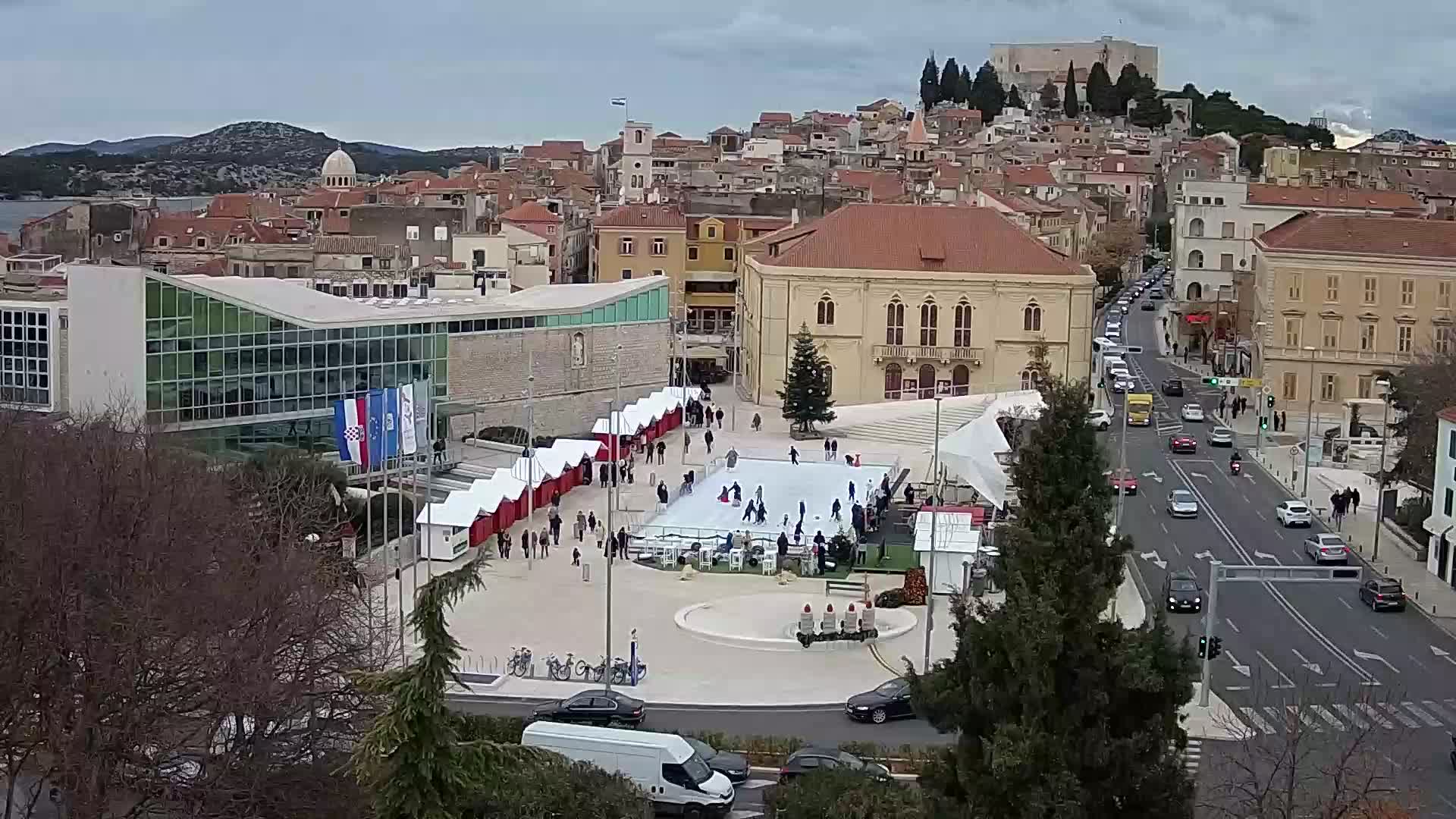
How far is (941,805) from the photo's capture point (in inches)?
600

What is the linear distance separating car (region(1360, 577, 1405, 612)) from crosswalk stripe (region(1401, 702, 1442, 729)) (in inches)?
253

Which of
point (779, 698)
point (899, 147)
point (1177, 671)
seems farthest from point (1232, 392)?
point (899, 147)

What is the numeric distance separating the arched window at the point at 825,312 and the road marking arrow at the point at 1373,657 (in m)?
31.1

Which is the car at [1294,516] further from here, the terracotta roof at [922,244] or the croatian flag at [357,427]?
the croatian flag at [357,427]

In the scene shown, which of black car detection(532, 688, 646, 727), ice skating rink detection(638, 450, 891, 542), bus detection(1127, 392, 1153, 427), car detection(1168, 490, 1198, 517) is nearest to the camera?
black car detection(532, 688, 646, 727)

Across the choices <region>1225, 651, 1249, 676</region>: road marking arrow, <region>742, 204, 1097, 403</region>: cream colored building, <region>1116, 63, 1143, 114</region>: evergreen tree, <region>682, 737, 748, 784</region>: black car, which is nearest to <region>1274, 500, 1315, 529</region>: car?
<region>1225, 651, 1249, 676</region>: road marking arrow

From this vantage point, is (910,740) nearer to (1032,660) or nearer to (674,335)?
(1032,660)

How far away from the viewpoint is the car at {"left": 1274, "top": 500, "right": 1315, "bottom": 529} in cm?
3912

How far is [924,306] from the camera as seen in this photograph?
57.7 m

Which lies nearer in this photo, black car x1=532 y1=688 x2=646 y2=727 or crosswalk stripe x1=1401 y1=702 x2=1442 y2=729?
black car x1=532 y1=688 x2=646 y2=727

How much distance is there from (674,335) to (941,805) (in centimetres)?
5192

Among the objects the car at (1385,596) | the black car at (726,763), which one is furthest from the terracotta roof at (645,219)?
the black car at (726,763)

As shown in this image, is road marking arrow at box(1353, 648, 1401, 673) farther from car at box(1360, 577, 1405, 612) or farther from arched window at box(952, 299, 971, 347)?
arched window at box(952, 299, 971, 347)

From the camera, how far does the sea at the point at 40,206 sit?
128 metres
